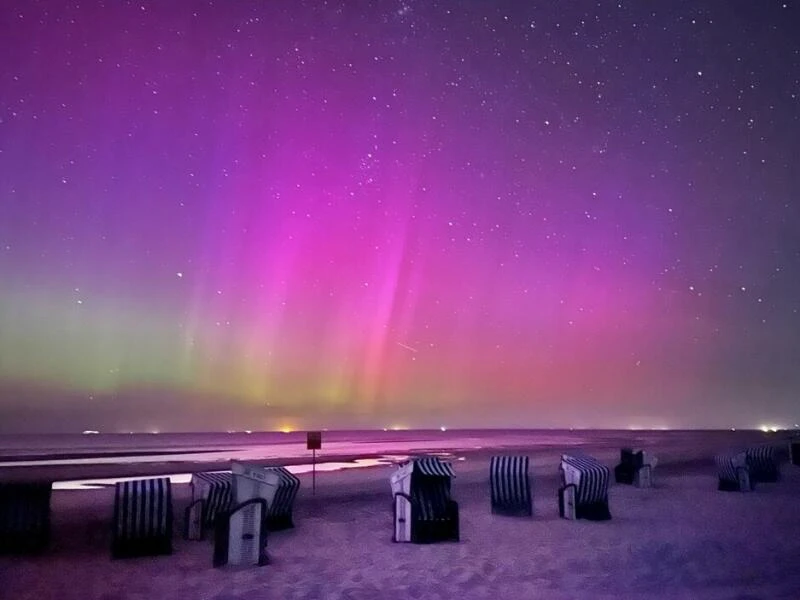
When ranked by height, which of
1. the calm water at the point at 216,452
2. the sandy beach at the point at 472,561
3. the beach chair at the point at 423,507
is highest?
the beach chair at the point at 423,507

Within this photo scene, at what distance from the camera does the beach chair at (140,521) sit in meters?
13.1

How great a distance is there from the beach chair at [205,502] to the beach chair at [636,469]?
1580cm

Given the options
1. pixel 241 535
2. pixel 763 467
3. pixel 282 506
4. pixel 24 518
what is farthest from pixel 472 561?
pixel 763 467

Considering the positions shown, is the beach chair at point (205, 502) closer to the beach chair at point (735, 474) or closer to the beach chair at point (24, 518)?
the beach chair at point (24, 518)

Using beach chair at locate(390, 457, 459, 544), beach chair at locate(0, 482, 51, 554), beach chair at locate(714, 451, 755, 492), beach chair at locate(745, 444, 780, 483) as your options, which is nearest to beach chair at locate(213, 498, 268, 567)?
beach chair at locate(390, 457, 459, 544)

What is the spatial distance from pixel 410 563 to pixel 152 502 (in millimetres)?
5121

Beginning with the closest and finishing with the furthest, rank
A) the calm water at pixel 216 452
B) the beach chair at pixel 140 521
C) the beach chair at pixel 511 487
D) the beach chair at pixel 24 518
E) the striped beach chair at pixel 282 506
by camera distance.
Answer: the beach chair at pixel 140 521, the beach chair at pixel 24 518, the striped beach chair at pixel 282 506, the beach chair at pixel 511 487, the calm water at pixel 216 452

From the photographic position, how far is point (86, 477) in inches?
1275

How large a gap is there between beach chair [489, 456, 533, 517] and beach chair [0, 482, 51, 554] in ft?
34.5

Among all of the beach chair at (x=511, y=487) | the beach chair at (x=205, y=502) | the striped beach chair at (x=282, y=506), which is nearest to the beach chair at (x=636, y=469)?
the beach chair at (x=511, y=487)

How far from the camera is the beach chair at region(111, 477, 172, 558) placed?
1309 cm

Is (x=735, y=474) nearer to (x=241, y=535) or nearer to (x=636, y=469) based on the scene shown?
(x=636, y=469)

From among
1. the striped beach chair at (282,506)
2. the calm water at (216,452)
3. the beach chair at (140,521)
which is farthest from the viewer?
the calm water at (216,452)

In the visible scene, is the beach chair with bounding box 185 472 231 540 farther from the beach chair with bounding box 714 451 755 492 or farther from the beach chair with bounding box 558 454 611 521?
the beach chair with bounding box 714 451 755 492
